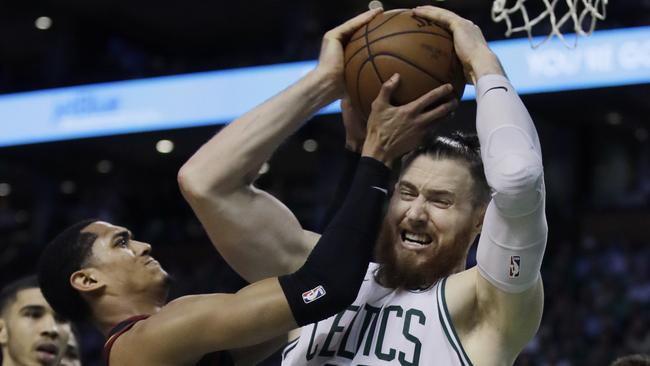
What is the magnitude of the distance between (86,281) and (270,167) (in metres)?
13.1

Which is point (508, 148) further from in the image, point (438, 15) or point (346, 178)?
point (346, 178)

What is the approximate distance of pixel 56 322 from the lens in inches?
179

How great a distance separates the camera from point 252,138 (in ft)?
8.41

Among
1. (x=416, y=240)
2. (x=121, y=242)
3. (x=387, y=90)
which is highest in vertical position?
(x=387, y=90)

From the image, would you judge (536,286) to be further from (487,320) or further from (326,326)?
(326,326)

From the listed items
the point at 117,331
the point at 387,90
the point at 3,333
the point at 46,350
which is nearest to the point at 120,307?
the point at 117,331

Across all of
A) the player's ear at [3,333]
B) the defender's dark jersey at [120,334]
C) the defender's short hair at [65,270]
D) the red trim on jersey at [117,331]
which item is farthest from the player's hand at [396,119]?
the player's ear at [3,333]

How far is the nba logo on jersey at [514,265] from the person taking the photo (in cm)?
229

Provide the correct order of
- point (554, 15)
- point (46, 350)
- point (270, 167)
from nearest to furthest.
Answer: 1. point (554, 15)
2. point (46, 350)
3. point (270, 167)

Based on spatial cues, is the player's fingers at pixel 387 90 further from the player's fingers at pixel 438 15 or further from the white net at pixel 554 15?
the white net at pixel 554 15

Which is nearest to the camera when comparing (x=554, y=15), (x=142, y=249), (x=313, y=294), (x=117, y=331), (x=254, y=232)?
(x=313, y=294)

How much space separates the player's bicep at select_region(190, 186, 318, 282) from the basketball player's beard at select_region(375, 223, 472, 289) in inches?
11.0

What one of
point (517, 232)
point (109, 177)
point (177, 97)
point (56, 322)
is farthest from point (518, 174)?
point (109, 177)

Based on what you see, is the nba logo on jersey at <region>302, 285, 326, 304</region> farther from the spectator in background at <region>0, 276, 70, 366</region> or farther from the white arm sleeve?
the spectator in background at <region>0, 276, 70, 366</region>
